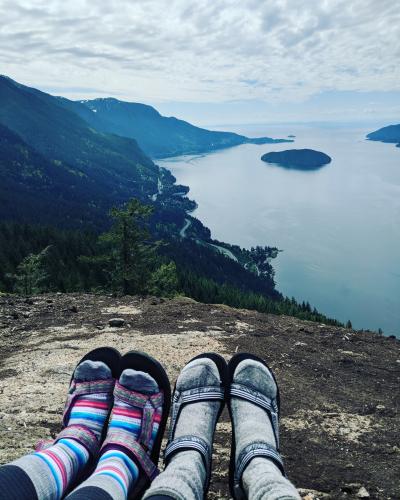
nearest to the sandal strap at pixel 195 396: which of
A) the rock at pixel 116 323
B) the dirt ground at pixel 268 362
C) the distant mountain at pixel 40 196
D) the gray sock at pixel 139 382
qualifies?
the gray sock at pixel 139 382

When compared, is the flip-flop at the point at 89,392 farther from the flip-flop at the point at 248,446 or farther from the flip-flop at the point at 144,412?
the flip-flop at the point at 248,446

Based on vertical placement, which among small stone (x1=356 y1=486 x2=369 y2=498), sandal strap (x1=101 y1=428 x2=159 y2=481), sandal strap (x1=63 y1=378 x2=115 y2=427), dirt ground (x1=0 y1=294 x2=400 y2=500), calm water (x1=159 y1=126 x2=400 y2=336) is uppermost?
sandal strap (x1=63 y1=378 x2=115 y2=427)

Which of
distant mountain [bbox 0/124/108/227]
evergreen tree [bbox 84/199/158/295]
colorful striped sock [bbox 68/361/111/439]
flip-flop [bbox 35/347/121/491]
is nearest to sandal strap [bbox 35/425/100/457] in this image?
flip-flop [bbox 35/347/121/491]

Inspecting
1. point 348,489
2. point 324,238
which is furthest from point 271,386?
point 324,238

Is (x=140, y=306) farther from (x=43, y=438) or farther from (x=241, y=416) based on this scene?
(x=241, y=416)

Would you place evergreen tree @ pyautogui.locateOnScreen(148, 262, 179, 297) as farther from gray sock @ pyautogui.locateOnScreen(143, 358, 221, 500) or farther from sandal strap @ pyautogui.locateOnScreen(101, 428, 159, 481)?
sandal strap @ pyautogui.locateOnScreen(101, 428, 159, 481)

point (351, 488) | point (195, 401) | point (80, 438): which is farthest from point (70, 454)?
point (351, 488)

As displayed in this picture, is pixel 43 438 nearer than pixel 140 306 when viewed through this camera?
Yes
